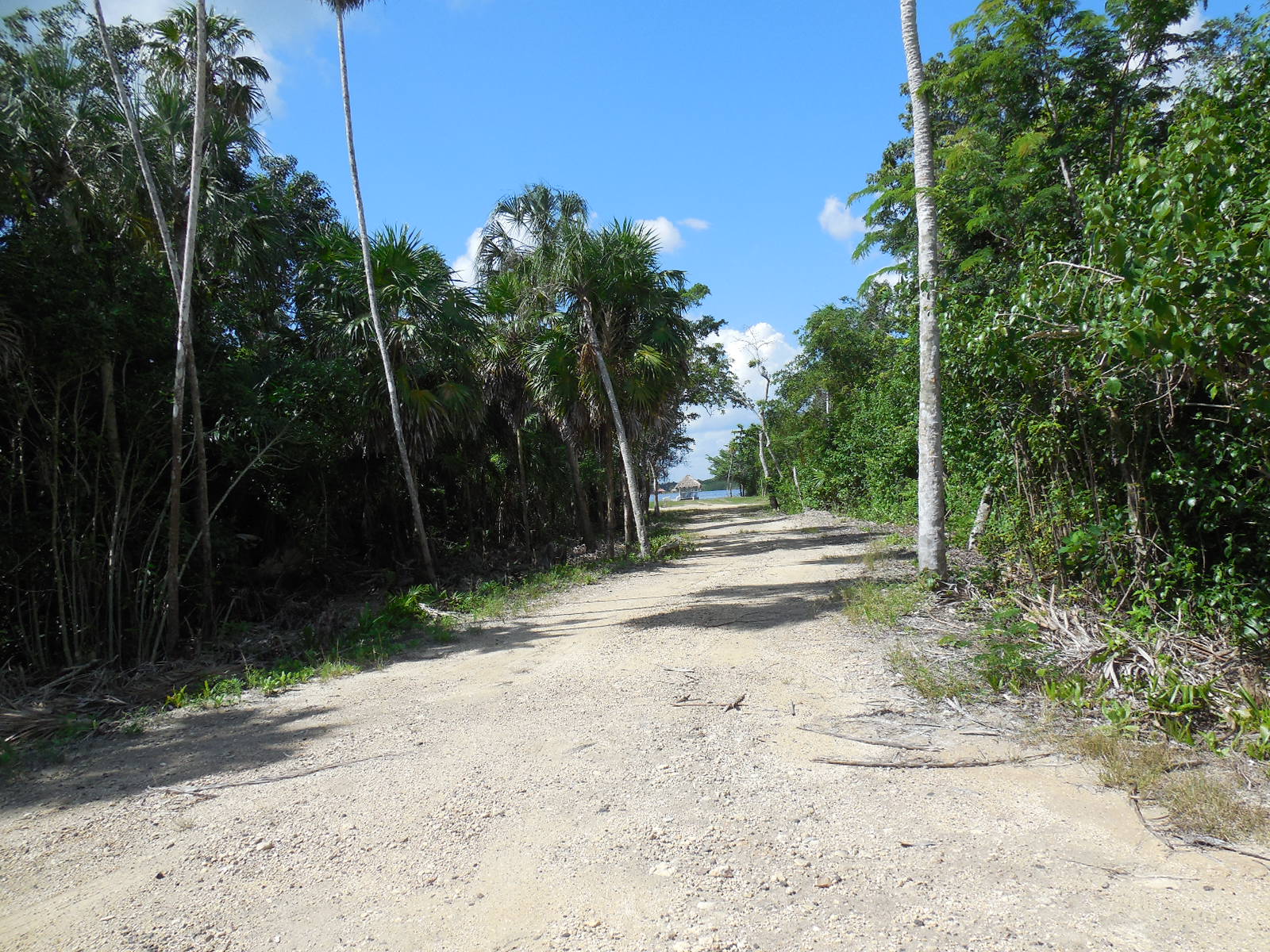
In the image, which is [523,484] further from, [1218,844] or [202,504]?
[1218,844]

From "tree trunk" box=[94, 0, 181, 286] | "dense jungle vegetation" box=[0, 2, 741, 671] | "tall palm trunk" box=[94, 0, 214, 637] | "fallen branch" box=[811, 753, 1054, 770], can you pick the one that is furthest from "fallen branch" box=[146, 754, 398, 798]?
Result: "tree trunk" box=[94, 0, 181, 286]


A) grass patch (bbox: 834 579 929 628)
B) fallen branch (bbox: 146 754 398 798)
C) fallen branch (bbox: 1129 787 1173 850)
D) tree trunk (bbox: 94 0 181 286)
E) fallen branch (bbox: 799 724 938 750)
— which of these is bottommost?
fallen branch (bbox: 1129 787 1173 850)

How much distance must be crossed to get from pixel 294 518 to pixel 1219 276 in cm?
1374

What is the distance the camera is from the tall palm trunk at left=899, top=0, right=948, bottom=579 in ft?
27.7

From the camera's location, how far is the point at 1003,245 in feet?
36.8

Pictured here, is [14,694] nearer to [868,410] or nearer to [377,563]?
[377,563]

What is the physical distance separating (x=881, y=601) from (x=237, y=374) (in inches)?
353

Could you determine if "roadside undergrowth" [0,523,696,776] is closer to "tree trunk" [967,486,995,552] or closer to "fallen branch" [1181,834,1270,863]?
"tree trunk" [967,486,995,552]

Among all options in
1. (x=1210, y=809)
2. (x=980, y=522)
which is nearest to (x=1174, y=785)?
(x=1210, y=809)

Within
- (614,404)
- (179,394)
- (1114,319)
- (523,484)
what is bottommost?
(523,484)

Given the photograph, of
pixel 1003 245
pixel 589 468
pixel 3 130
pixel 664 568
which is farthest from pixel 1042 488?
pixel 589 468

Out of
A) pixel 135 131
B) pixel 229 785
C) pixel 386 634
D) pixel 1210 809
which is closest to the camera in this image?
pixel 1210 809

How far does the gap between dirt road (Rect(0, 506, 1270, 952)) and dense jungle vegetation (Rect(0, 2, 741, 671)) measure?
128 inches

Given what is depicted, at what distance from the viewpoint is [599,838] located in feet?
11.7
